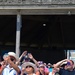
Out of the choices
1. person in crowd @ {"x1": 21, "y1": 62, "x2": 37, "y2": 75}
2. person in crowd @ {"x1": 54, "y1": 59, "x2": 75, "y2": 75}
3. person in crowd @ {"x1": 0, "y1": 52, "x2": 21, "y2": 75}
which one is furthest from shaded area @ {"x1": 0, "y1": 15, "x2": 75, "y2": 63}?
person in crowd @ {"x1": 21, "y1": 62, "x2": 37, "y2": 75}

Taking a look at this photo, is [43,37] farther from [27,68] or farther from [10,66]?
[27,68]

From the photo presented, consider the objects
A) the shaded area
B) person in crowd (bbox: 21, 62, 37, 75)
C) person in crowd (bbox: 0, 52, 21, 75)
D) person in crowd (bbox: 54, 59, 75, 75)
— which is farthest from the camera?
the shaded area

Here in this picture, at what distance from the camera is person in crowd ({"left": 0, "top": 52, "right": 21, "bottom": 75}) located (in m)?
5.51

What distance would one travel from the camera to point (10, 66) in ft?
19.1

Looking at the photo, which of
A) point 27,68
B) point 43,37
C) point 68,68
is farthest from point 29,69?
point 43,37

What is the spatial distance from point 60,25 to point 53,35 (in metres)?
1.28

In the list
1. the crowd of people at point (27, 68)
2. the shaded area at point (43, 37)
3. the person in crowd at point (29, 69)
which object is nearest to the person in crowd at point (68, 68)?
the crowd of people at point (27, 68)

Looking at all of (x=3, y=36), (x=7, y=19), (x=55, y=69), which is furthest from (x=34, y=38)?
(x=55, y=69)

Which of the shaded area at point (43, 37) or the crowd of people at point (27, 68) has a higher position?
the crowd of people at point (27, 68)

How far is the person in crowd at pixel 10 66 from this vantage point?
5513mm

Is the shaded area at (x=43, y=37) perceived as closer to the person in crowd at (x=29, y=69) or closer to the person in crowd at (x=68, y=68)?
the person in crowd at (x=68, y=68)

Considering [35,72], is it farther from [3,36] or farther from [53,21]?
[3,36]

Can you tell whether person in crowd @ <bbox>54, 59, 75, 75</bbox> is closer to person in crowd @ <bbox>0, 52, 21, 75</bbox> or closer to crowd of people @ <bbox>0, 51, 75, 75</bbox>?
crowd of people @ <bbox>0, 51, 75, 75</bbox>

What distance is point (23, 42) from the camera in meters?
19.5
